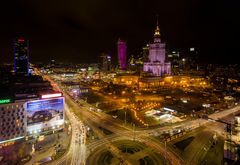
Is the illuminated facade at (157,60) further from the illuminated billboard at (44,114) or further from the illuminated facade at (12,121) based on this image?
the illuminated facade at (12,121)

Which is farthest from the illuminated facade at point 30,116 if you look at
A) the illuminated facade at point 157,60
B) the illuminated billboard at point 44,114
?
the illuminated facade at point 157,60

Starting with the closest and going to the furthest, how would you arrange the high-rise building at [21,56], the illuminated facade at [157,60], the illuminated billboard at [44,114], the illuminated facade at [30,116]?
the illuminated facade at [30,116], the illuminated billboard at [44,114], the high-rise building at [21,56], the illuminated facade at [157,60]

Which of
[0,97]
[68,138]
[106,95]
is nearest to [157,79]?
[106,95]

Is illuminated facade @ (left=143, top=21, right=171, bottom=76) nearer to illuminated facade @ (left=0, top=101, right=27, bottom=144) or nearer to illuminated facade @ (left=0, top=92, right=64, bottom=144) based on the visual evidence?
illuminated facade @ (left=0, top=92, right=64, bottom=144)

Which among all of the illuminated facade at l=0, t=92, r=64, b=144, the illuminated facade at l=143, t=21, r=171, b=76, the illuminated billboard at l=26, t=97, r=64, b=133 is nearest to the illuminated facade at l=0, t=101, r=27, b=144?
the illuminated facade at l=0, t=92, r=64, b=144

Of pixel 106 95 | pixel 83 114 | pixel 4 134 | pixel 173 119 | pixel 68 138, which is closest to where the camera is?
pixel 4 134

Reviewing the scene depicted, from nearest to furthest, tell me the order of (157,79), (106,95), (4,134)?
(4,134) < (106,95) < (157,79)

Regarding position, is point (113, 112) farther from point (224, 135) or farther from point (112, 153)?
point (224, 135)
